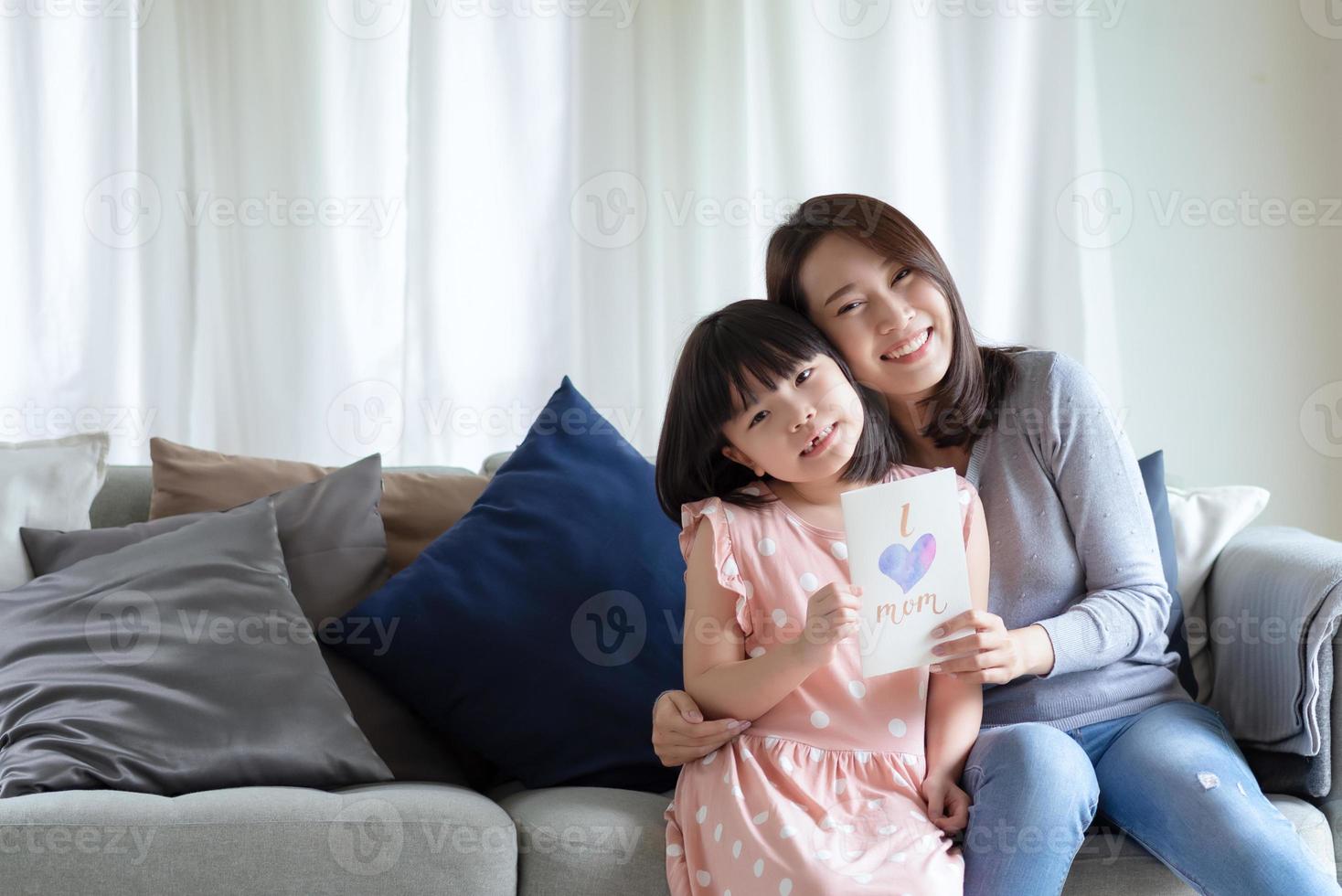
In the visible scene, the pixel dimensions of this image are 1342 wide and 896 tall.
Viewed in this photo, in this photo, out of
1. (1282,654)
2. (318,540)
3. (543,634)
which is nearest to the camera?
(1282,654)

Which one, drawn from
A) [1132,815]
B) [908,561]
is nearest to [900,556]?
[908,561]

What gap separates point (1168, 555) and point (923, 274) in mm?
578

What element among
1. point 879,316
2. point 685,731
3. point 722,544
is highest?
point 879,316

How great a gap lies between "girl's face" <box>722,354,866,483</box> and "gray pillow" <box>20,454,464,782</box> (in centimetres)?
67

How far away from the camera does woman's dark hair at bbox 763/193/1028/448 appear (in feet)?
5.04

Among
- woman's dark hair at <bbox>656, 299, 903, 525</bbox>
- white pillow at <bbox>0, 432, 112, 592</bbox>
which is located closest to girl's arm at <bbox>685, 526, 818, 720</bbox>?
woman's dark hair at <bbox>656, 299, 903, 525</bbox>

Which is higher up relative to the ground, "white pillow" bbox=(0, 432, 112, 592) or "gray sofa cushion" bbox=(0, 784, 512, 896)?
"white pillow" bbox=(0, 432, 112, 592)

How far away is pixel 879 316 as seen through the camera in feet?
4.90

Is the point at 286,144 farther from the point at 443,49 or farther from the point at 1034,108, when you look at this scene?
the point at 1034,108

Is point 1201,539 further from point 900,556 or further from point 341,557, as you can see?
point 341,557

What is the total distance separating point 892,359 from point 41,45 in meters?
1.94

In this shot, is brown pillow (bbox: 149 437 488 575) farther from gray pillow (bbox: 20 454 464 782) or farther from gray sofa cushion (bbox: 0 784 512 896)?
gray sofa cushion (bbox: 0 784 512 896)

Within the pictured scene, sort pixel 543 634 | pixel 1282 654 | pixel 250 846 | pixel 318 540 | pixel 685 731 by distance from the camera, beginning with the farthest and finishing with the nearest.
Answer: pixel 318 540 → pixel 543 634 → pixel 1282 654 → pixel 685 731 → pixel 250 846

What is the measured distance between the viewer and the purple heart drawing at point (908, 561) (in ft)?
4.17
